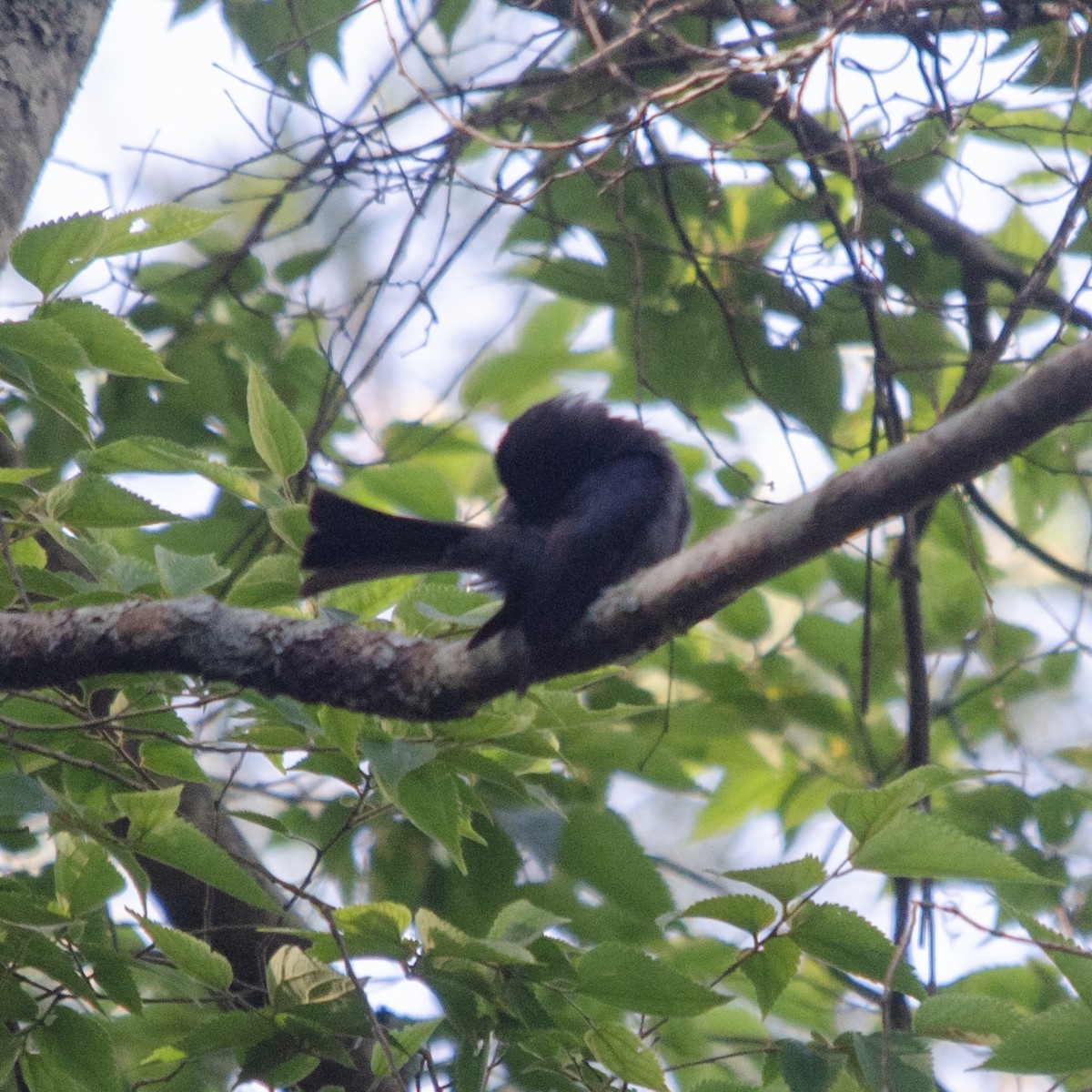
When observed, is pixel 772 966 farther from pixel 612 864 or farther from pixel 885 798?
pixel 612 864

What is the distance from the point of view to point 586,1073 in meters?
1.89

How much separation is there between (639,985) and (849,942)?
33 cm

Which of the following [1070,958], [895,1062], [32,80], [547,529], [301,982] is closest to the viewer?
[1070,958]

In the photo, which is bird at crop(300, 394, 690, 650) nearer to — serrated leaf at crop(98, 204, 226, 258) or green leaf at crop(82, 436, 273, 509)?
green leaf at crop(82, 436, 273, 509)

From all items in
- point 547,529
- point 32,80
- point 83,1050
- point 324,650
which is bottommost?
point 83,1050

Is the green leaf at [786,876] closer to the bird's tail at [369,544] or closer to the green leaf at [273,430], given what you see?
the bird's tail at [369,544]

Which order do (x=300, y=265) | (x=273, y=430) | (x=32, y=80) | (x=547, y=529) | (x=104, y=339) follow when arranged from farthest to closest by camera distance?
(x=300, y=265)
(x=547, y=529)
(x=32, y=80)
(x=273, y=430)
(x=104, y=339)

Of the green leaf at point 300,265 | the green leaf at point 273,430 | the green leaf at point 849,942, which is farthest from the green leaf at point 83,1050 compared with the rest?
the green leaf at point 300,265

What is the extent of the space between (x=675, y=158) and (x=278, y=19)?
1.23m

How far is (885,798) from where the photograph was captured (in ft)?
5.41

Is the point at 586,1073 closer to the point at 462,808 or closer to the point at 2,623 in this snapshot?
the point at 462,808

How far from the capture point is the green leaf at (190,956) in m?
1.70

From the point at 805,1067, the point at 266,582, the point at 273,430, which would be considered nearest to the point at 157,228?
the point at 273,430

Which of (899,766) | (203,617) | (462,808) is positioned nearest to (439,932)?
(462,808)
